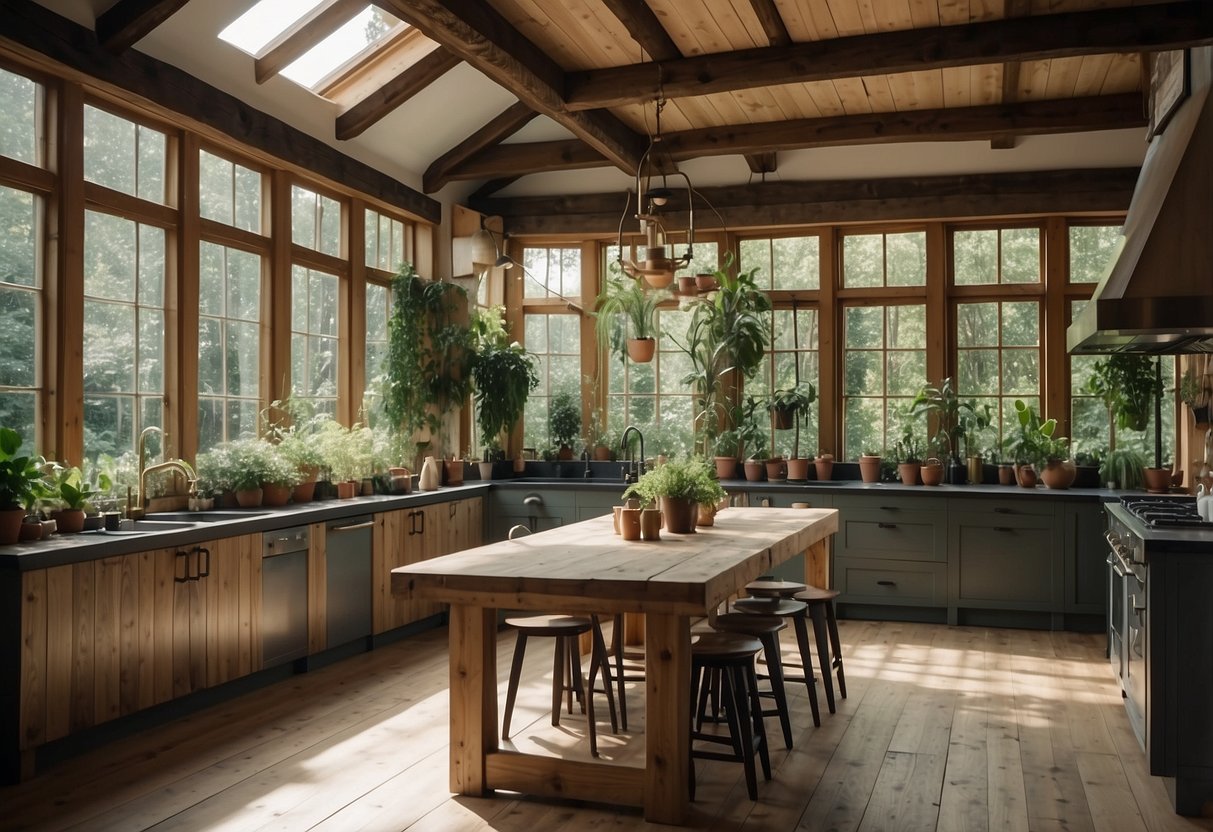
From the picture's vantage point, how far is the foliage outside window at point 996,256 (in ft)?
26.1

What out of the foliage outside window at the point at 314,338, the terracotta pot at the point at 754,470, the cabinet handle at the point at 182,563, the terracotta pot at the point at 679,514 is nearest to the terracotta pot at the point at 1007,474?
the terracotta pot at the point at 754,470

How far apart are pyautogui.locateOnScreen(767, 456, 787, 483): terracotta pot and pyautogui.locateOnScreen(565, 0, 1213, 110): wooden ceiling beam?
9.73 feet

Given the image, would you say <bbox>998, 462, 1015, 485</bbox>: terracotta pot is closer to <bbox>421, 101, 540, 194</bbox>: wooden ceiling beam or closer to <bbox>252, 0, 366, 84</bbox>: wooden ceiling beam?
<bbox>421, 101, 540, 194</bbox>: wooden ceiling beam

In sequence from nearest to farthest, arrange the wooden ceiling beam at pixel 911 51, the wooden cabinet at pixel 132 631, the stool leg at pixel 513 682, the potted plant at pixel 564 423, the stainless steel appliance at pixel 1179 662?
the stainless steel appliance at pixel 1179 662
the wooden cabinet at pixel 132 631
the stool leg at pixel 513 682
the wooden ceiling beam at pixel 911 51
the potted plant at pixel 564 423

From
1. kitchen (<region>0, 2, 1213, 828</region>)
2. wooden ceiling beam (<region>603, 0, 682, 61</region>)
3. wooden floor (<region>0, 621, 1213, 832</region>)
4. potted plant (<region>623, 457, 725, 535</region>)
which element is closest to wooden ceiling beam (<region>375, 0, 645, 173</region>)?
kitchen (<region>0, 2, 1213, 828</region>)

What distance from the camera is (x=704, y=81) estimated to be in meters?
6.02

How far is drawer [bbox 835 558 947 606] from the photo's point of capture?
7195 mm

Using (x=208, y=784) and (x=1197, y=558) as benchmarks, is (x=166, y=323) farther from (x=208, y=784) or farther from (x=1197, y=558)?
(x=1197, y=558)

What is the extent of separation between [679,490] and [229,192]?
3.32m

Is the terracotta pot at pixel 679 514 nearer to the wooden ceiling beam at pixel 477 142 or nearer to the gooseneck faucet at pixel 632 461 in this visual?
the gooseneck faucet at pixel 632 461

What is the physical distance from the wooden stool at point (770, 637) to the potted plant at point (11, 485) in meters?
2.88

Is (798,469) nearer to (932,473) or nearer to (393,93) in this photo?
(932,473)

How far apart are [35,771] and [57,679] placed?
36 cm

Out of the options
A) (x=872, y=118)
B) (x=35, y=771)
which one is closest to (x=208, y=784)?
(x=35, y=771)
